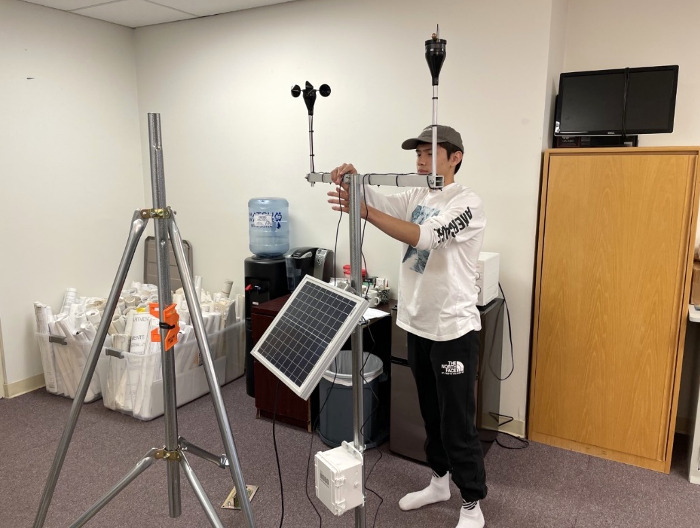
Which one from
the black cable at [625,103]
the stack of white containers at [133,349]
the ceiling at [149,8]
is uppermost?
the ceiling at [149,8]

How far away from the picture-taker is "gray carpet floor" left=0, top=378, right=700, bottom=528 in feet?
7.28

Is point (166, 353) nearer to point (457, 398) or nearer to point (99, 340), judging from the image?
point (99, 340)

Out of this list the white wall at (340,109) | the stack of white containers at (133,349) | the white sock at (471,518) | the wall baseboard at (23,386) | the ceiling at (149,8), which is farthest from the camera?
the wall baseboard at (23,386)

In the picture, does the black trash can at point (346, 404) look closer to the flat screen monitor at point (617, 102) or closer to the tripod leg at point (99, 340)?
the tripod leg at point (99, 340)

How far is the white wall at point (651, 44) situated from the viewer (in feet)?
8.51

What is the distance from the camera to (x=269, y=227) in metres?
3.40

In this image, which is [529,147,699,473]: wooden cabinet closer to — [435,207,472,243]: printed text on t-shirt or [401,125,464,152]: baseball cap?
[401,125,464,152]: baseball cap

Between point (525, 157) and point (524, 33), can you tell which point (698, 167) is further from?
point (524, 33)

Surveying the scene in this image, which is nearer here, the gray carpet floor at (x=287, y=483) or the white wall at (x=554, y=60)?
the gray carpet floor at (x=287, y=483)

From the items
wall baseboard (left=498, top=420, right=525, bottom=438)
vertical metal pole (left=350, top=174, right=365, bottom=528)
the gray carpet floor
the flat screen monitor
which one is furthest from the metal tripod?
the flat screen monitor

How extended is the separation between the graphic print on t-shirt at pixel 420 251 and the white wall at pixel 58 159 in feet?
8.64

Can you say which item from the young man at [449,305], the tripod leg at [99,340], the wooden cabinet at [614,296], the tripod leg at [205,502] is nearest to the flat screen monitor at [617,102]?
the wooden cabinet at [614,296]

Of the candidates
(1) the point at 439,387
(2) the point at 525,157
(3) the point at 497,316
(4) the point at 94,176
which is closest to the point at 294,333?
(1) the point at 439,387

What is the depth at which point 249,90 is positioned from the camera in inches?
138
